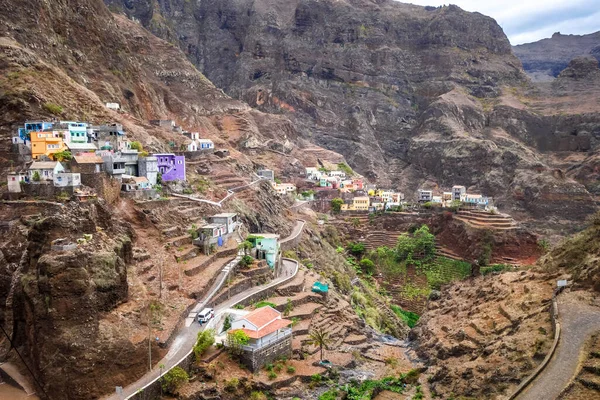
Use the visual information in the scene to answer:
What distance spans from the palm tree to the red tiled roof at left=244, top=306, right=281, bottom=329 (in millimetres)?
3312

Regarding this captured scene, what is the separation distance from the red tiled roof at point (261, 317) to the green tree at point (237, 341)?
0.94 m

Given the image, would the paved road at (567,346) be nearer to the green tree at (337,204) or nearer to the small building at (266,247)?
the small building at (266,247)

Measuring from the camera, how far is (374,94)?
12988 centimetres

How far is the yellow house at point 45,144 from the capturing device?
128 ft

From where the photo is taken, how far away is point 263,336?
29.3 metres

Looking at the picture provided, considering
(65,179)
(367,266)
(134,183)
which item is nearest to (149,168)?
(134,183)

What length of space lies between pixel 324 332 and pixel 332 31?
115 metres

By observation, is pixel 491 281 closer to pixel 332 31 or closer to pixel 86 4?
pixel 86 4

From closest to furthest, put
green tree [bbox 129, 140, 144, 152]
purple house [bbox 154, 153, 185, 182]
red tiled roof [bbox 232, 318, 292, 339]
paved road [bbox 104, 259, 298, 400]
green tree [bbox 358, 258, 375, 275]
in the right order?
paved road [bbox 104, 259, 298, 400] → red tiled roof [bbox 232, 318, 292, 339] → green tree [bbox 129, 140, 144, 152] → purple house [bbox 154, 153, 185, 182] → green tree [bbox 358, 258, 375, 275]

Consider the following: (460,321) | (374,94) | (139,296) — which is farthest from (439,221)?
(374,94)

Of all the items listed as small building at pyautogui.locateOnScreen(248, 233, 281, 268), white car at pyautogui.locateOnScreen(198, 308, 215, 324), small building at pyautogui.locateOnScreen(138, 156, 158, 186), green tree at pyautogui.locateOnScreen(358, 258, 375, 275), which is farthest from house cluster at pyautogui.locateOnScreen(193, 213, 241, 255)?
green tree at pyautogui.locateOnScreen(358, 258, 375, 275)

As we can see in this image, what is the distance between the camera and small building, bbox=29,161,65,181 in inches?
1405

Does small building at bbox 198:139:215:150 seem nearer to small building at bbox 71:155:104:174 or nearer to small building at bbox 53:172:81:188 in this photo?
small building at bbox 71:155:104:174

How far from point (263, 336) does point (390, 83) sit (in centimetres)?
11340
